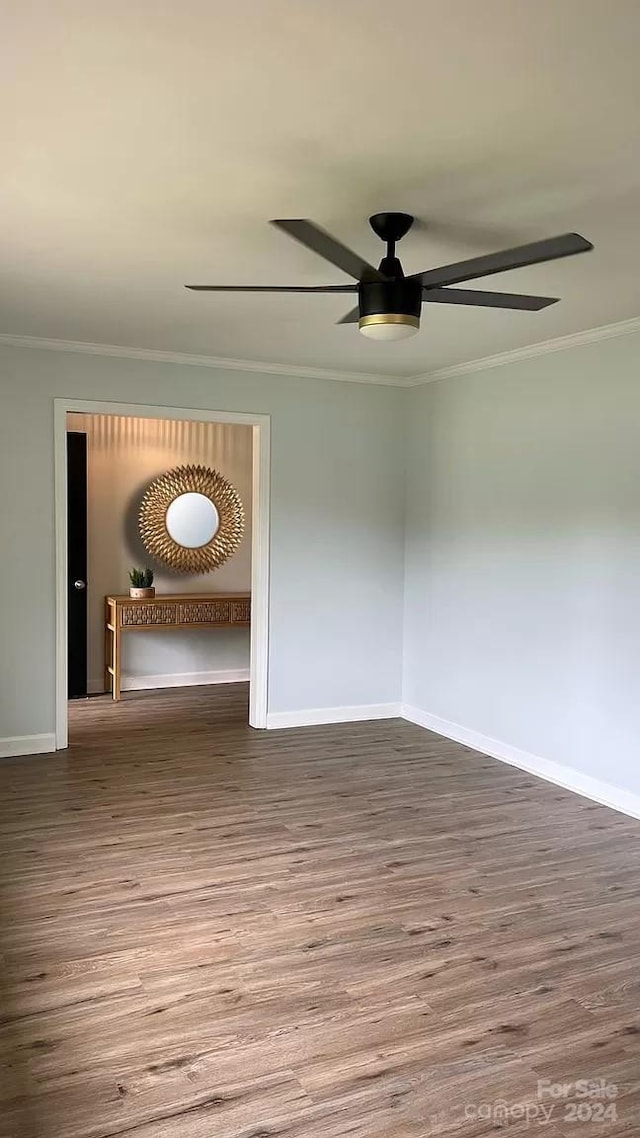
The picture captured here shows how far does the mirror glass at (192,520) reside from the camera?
7.09 m

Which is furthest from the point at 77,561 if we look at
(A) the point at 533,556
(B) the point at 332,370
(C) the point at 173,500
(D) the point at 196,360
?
(A) the point at 533,556

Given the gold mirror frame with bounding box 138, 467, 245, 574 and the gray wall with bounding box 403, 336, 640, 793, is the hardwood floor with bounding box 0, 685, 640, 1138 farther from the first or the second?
the gold mirror frame with bounding box 138, 467, 245, 574

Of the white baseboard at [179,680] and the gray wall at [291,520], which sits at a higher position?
the gray wall at [291,520]

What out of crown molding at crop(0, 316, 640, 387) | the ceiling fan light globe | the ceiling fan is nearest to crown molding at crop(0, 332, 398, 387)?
crown molding at crop(0, 316, 640, 387)

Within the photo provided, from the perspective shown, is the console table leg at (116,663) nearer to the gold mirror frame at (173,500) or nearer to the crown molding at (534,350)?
the gold mirror frame at (173,500)

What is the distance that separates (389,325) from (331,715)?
361 cm

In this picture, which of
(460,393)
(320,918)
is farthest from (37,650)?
(460,393)

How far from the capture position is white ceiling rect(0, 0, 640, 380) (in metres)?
1.72

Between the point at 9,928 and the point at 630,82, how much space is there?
3126 mm

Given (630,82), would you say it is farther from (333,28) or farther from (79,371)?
(79,371)

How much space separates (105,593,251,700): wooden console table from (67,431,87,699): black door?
0.22 m

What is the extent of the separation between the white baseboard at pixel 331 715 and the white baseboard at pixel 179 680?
173 centimetres

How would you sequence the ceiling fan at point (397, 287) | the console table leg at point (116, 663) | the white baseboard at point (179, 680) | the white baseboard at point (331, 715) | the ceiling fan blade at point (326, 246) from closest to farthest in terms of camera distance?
the ceiling fan blade at point (326, 246)
the ceiling fan at point (397, 287)
the white baseboard at point (331, 715)
the console table leg at point (116, 663)
the white baseboard at point (179, 680)

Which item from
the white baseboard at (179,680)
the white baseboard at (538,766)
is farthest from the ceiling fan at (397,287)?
the white baseboard at (179,680)
